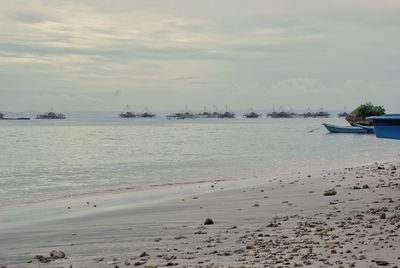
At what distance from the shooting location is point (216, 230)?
975cm

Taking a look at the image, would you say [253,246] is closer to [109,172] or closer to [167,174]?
[167,174]

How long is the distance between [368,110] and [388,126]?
190 ft

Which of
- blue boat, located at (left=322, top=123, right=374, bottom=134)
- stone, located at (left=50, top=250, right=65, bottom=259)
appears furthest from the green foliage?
stone, located at (left=50, top=250, right=65, bottom=259)

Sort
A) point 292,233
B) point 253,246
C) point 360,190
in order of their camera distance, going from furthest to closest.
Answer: point 360,190
point 292,233
point 253,246

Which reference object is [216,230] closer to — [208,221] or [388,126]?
[208,221]

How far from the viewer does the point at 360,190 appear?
14695 millimetres

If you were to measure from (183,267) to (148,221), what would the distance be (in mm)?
4222

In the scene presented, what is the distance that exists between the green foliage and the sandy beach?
53895 millimetres

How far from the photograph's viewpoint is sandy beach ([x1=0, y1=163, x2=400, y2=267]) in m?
7.29

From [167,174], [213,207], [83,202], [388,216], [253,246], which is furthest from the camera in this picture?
[167,174]

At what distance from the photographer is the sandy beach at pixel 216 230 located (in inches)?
287

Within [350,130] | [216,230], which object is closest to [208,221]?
[216,230]

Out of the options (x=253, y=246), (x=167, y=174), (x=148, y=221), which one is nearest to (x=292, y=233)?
(x=253, y=246)

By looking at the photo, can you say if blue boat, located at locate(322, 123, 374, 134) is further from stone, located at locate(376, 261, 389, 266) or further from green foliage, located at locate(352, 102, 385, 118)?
stone, located at locate(376, 261, 389, 266)
